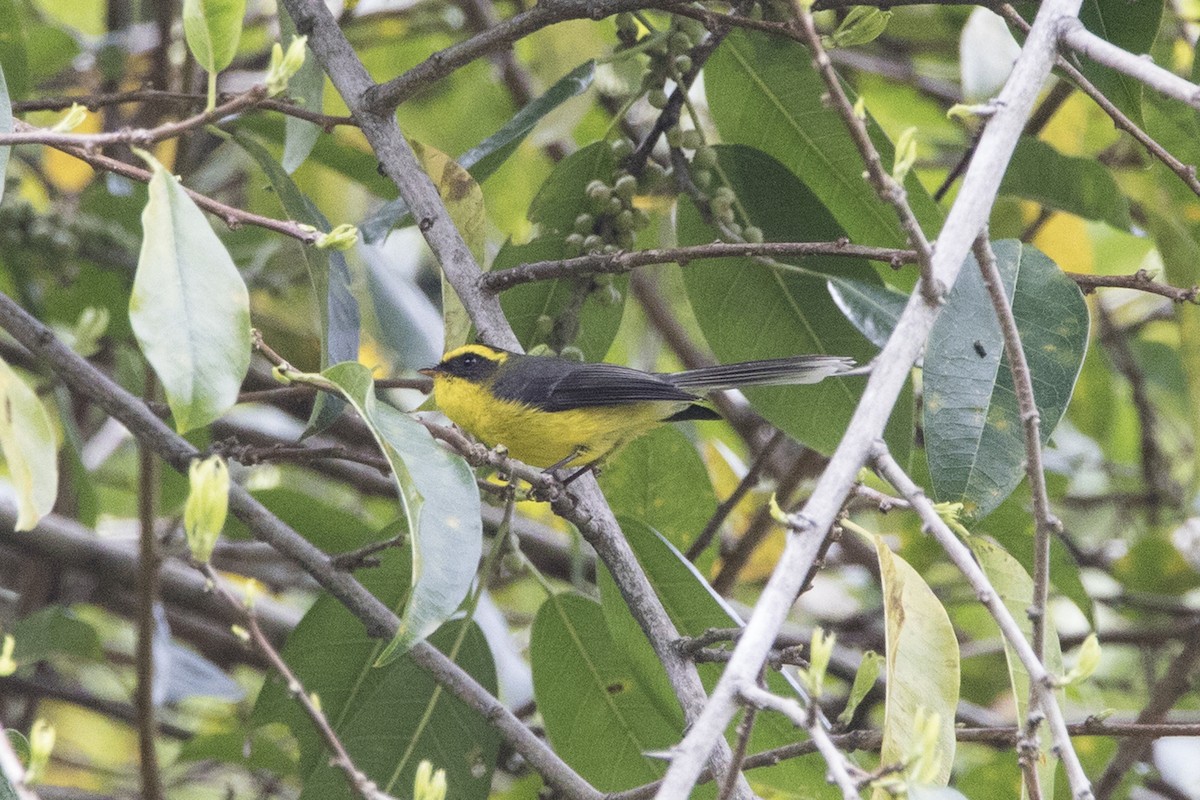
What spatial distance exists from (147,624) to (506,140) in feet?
5.00

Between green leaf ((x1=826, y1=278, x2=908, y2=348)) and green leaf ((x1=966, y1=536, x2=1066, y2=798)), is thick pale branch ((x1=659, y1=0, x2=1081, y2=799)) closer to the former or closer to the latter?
green leaf ((x1=966, y1=536, x2=1066, y2=798))

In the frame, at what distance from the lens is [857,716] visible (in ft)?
12.4

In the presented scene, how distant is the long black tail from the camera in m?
2.53

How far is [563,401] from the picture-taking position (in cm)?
316

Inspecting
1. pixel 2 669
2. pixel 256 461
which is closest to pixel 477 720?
pixel 256 461

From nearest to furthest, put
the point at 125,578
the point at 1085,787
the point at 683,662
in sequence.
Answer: the point at 1085,787 → the point at 683,662 → the point at 125,578

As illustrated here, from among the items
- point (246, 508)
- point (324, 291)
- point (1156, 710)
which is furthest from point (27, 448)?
point (1156, 710)

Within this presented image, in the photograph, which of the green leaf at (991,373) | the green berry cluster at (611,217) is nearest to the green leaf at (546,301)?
the green berry cluster at (611,217)

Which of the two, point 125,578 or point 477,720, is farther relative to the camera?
point 125,578

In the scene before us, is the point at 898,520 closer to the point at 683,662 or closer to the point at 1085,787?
the point at 683,662

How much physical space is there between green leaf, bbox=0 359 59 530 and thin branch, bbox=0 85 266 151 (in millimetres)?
320

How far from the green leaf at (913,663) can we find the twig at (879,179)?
1.33 feet

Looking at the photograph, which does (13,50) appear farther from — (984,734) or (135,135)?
(984,734)

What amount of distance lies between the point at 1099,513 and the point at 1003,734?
3.69 meters
